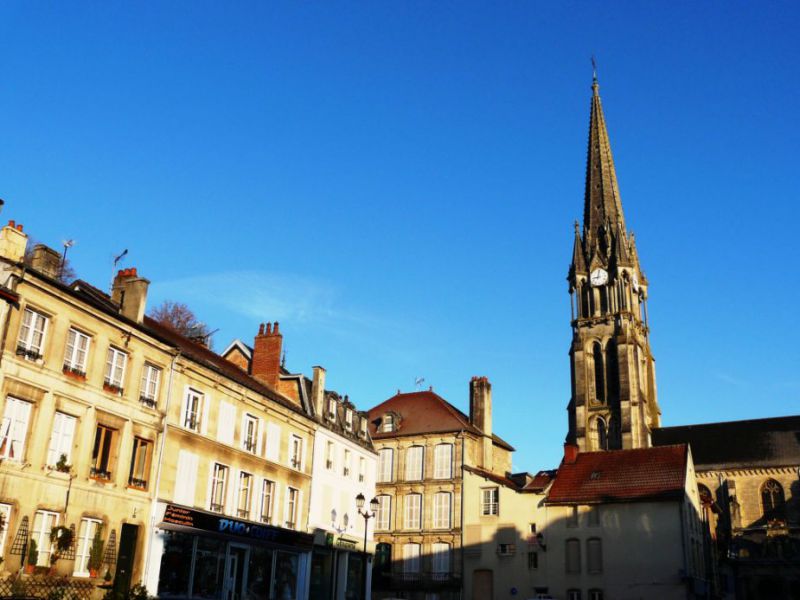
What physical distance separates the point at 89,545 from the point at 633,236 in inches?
2697

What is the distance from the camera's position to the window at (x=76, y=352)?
1928 cm

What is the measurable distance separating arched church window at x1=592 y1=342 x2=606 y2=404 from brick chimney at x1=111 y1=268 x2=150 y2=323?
165 feet

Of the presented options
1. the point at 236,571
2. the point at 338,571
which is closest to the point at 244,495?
the point at 236,571

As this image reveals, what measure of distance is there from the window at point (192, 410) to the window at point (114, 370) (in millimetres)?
2566

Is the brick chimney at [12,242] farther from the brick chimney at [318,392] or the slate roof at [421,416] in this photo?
the slate roof at [421,416]

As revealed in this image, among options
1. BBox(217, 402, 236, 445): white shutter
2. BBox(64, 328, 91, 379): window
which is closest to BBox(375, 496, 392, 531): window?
BBox(217, 402, 236, 445): white shutter

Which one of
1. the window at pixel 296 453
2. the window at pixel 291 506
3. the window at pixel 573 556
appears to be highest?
the window at pixel 296 453

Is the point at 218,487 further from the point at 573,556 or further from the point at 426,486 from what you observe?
the point at 426,486

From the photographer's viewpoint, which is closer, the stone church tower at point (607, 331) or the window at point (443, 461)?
the window at point (443, 461)

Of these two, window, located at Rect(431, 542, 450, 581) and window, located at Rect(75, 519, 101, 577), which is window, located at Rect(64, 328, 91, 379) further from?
window, located at Rect(431, 542, 450, 581)

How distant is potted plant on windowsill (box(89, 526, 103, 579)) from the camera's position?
19.1m

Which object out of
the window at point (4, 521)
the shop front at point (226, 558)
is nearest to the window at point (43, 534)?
the window at point (4, 521)

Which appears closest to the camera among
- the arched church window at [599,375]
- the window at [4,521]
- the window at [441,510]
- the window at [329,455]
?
the window at [4,521]

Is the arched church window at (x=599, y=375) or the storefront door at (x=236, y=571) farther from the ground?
the arched church window at (x=599, y=375)
